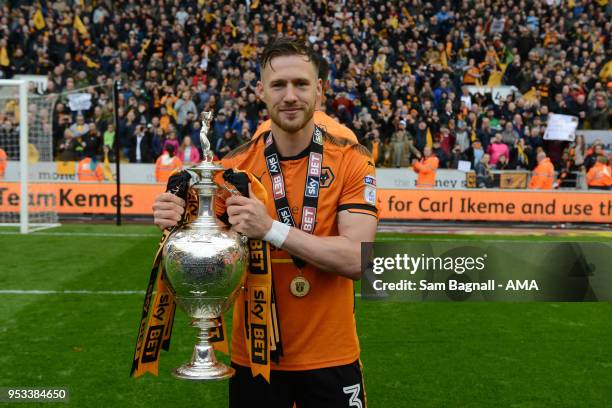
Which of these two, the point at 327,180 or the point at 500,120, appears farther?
the point at 500,120

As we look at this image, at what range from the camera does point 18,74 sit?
20500mm

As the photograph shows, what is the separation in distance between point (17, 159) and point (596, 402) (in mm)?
12986

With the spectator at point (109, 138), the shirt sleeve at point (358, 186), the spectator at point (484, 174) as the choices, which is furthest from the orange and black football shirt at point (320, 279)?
the spectator at point (109, 138)

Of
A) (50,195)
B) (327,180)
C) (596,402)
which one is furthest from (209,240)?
(50,195)

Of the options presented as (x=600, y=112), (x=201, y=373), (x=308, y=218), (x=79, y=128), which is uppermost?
(x=600, y=112)

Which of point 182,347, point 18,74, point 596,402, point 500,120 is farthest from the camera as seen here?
point 18,74

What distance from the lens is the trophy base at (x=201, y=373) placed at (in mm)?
2064

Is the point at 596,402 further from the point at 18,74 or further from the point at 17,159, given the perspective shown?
the point at 18,74

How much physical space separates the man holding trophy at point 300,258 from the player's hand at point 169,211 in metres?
0.17

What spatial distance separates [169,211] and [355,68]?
18873 mm

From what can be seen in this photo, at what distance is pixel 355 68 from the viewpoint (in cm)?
2055

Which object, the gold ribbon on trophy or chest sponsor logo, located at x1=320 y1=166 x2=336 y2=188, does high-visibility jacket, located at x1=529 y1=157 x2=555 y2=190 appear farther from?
the gold ribbon on trophy

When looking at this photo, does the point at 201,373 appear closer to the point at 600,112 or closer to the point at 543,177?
the point at 543,177

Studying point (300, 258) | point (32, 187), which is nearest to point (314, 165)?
point (300, 258)
